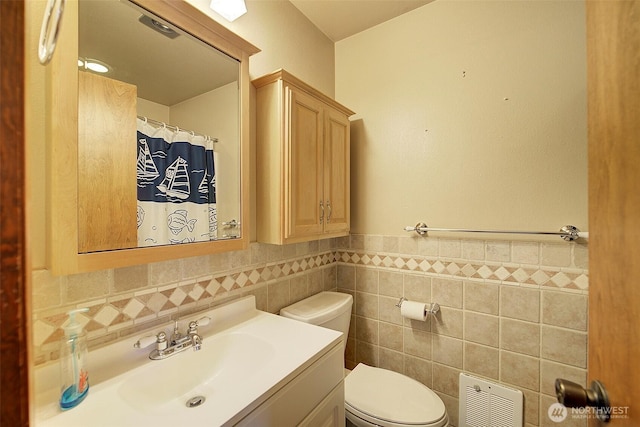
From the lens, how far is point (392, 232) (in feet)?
5.65

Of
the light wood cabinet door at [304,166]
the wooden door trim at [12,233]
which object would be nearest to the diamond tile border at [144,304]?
the light wood cabinet door at [304,166]

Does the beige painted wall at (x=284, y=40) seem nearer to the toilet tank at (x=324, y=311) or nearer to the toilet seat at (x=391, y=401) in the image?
the toilet tank at (x=324, y=311)

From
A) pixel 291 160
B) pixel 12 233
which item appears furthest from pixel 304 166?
pixel 12 233

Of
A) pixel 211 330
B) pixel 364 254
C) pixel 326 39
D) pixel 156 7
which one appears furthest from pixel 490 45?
pixel 211 330

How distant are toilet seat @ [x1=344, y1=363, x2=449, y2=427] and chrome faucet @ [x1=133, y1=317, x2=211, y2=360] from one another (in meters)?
0.79

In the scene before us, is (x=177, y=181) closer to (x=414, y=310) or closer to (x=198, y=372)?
(x=198, y=372)

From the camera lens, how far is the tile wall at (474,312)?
1.24m

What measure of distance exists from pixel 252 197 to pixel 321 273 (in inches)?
29.6

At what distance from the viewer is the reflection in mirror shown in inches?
30.6

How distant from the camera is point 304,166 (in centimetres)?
138

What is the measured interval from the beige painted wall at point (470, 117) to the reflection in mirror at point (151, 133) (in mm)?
974

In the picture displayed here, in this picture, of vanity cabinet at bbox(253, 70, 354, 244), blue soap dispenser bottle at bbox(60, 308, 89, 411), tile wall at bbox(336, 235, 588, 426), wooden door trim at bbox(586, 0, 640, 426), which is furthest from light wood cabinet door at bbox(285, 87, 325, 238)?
wooden door trim at bbox(586, 0, 640, 426)

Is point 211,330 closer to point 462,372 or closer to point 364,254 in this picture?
point 364,254

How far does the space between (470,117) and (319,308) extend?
1.34 metres
